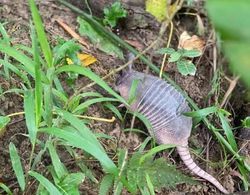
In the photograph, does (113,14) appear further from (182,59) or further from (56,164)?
(56,164)

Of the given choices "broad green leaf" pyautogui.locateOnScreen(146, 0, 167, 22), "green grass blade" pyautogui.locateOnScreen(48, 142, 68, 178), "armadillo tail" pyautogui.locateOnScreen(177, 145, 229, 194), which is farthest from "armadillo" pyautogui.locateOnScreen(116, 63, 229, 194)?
"green grass blade" pyautogui.locateOnScreen(48, 142, 68, 178)

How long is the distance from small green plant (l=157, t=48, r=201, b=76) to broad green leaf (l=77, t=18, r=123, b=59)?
278 mm

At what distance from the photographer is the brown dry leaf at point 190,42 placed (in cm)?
257

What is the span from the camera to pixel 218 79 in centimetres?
242

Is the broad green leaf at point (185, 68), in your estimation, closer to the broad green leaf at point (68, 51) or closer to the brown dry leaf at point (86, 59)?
the brown dry leaf at point (86, 59)

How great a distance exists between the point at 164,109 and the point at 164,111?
0.04 feet

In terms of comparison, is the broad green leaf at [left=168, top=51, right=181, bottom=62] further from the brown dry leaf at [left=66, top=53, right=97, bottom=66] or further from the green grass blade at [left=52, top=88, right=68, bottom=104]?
the green grass blade at [left=52, top=88, right=68, bottom=104]

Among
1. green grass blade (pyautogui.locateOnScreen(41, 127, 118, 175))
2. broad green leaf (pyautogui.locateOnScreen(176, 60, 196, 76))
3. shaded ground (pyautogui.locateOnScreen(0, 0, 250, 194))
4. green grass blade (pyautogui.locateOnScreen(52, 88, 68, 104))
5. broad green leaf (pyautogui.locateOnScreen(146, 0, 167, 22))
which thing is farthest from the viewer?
broad green leaf (pyautogui.locateOnScreen(146, 0, 167, 22))

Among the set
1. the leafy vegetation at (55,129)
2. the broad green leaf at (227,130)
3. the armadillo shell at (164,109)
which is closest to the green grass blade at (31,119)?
the leafy vegetation at (55,129)

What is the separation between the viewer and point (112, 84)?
230 cm

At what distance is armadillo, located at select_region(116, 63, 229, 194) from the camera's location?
7.02 ft

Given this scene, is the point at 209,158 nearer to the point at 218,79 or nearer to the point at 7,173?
the point at 218,79

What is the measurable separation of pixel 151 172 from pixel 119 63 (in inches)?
36.5

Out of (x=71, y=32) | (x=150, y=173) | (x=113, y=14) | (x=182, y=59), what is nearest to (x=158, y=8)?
(x=113, y=14)
